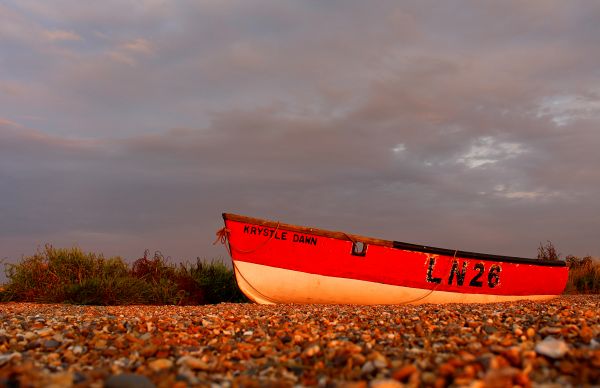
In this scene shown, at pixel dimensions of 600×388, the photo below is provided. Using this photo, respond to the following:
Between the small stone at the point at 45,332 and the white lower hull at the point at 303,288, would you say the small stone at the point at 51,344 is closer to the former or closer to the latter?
the small stone at the point at 45,332

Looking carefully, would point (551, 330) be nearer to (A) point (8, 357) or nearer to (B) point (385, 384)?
(B) point (385, 384)

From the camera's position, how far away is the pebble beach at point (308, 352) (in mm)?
3775

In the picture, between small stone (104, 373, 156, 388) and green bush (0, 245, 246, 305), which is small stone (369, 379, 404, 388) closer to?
small stone (104, 373, 156, 388)

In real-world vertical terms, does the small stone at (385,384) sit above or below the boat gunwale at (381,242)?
below

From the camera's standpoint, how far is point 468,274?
1541 cm

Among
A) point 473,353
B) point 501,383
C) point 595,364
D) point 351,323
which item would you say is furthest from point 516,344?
point 351,323

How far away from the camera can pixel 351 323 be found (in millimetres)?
7074

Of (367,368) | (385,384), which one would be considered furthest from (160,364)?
(385,384)

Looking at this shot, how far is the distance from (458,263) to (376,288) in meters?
2.98

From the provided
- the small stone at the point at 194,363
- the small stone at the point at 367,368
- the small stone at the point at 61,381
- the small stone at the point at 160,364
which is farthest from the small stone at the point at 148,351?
the small stone at the point at 367,368

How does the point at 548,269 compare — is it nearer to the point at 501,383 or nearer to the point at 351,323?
the point at 351,323

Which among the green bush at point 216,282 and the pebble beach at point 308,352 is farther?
the green bush at point 216,282

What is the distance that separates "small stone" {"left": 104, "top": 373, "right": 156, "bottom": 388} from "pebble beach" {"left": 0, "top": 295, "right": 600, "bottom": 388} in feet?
0.04

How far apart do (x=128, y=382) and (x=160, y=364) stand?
0.83 meters
